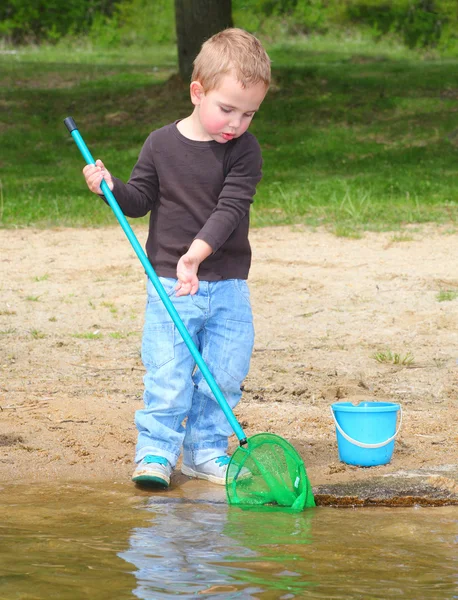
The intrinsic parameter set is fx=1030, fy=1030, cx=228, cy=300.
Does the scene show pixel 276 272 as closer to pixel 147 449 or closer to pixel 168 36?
pixel 147 449

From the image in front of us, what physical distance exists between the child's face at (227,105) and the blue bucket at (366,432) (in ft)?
3.70

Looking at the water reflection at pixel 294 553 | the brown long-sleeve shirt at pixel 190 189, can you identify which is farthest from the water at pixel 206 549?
the brown long-sleeve shirt at pixel 190 189

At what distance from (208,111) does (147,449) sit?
4.14 feet

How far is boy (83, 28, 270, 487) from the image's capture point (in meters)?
3.60

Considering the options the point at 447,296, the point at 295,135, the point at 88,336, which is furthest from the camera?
the point at 295,135

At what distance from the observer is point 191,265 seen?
11.7 ft

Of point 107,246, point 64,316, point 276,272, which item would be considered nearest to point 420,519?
point 64,316

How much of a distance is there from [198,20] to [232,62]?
37.4 feet

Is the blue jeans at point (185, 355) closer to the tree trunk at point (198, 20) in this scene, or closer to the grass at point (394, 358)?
the grass at point (394, 358)

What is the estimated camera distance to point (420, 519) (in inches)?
136

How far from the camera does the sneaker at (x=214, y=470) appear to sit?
393cm

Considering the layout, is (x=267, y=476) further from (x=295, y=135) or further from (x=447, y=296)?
(x=295, y=135)

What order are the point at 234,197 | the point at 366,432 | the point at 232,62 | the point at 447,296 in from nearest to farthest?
the point at 232,62 < the point at 234,197 < the point at 366,432 < the point at 447,296

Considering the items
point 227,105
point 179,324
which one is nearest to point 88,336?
point 179,324
